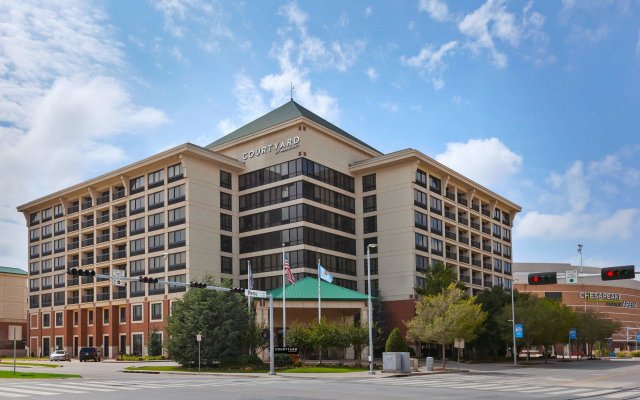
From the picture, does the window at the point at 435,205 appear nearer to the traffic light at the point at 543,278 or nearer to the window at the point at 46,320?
the traffic light at the point at 543,278

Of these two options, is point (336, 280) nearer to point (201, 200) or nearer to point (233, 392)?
point (201, 200)

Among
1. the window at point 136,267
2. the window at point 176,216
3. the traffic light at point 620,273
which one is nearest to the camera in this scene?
the traffic light at point 620,273

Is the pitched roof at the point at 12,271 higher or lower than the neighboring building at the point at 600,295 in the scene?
higher

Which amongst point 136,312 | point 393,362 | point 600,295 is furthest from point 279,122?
point 600,295

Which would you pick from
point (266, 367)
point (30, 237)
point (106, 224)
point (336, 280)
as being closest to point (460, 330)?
point (266, 367)

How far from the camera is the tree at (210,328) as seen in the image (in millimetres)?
56375

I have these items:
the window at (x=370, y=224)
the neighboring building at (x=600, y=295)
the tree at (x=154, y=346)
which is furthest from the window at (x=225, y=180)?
the neighboring building at (x=600, y=295)

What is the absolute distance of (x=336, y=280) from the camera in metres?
85.2

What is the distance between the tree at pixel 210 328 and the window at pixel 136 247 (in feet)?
95.0

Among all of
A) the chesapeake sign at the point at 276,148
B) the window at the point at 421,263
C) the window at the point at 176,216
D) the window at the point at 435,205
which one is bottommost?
the window at the point at 421,263

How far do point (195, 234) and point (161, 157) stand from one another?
405 inches

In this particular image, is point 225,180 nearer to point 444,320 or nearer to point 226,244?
point 226,244

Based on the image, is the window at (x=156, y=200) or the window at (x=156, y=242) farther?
the window at (x=156, y=200)

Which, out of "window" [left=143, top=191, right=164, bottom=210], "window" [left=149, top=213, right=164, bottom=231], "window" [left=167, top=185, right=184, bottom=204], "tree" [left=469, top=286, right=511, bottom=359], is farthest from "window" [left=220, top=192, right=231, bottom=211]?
"tree" [left=469, top=286, right=511, bottom=359]
